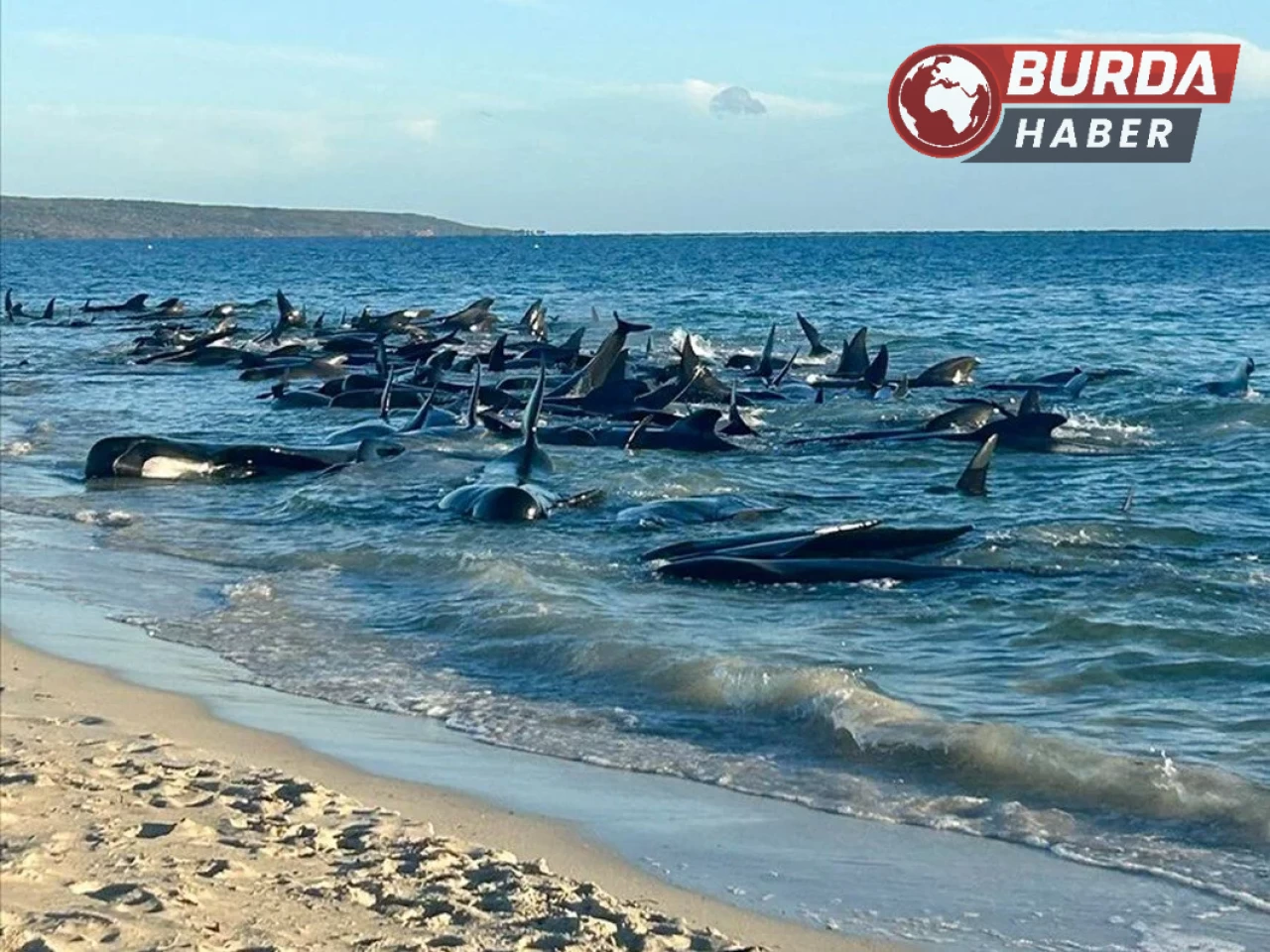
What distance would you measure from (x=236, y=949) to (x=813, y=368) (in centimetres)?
2330

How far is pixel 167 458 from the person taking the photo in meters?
16.3

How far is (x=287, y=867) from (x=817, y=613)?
5.01 meters

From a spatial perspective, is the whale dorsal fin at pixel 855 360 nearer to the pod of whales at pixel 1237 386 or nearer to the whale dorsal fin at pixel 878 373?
the whale dorsal fin at pixel 878 373

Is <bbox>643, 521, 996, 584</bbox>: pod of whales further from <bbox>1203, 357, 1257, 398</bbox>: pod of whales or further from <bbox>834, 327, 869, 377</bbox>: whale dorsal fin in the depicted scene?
<bbox>834, 327, 869, 377</bbox>: whale dorsal fin

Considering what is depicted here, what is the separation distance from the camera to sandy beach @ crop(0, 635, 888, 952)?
506cm

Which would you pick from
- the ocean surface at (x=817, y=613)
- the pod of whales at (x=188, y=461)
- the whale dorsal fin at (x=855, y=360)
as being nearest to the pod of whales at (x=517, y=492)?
the ocean surface at (x=817, y=613)

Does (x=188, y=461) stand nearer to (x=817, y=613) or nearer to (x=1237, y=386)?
(x=817, y=613)

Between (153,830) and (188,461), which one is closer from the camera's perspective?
(153,830)

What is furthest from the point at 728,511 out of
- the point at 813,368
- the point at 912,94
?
the point at 912,94

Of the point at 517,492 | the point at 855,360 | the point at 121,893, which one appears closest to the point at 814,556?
the point at 517,492

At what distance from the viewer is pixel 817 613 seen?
10211 mm

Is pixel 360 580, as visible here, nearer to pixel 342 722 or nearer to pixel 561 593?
pixel 561 593

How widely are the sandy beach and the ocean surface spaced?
118 cm

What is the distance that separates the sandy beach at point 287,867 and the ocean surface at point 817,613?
118 centimetres
